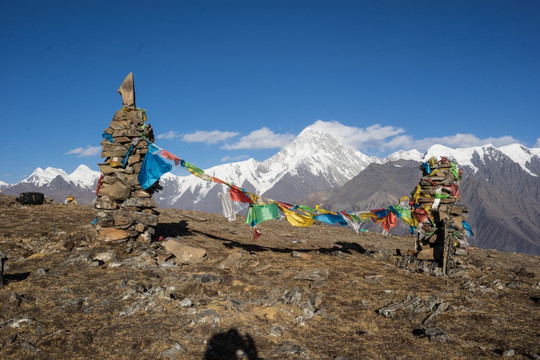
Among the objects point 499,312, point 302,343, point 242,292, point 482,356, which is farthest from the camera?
point 242,292

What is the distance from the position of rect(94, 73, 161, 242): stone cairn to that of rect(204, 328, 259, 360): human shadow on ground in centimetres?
729

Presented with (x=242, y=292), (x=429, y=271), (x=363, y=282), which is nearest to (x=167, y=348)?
(x=242, y=292)

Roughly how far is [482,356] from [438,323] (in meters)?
1.51

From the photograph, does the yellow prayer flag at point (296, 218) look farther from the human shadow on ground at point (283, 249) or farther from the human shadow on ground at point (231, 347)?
the human shadow on ground at point (231, 347)

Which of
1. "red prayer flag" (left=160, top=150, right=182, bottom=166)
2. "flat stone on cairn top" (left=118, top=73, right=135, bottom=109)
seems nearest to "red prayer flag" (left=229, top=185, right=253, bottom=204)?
"red prayer flag" (left=160, top=150, right=182, bottom=166)

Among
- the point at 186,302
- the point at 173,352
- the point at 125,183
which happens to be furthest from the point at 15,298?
the point at 125,183

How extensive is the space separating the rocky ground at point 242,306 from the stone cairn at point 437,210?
0.86 m

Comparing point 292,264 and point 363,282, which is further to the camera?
point 292,264

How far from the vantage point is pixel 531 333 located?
667cm

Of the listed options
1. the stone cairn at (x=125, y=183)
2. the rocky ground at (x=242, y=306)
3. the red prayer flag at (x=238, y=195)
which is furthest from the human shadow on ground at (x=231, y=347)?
the stone cairn at (x=125, y=183)

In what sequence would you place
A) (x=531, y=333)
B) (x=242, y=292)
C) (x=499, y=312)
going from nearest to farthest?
(x=531, y=333) < (x=499, y=312) < (x=242, y=292)

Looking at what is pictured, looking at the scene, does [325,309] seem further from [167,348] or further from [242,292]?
[167,348]

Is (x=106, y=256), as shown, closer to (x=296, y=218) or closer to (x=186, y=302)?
(x=186, y=302)

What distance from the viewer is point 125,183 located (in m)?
12.3
